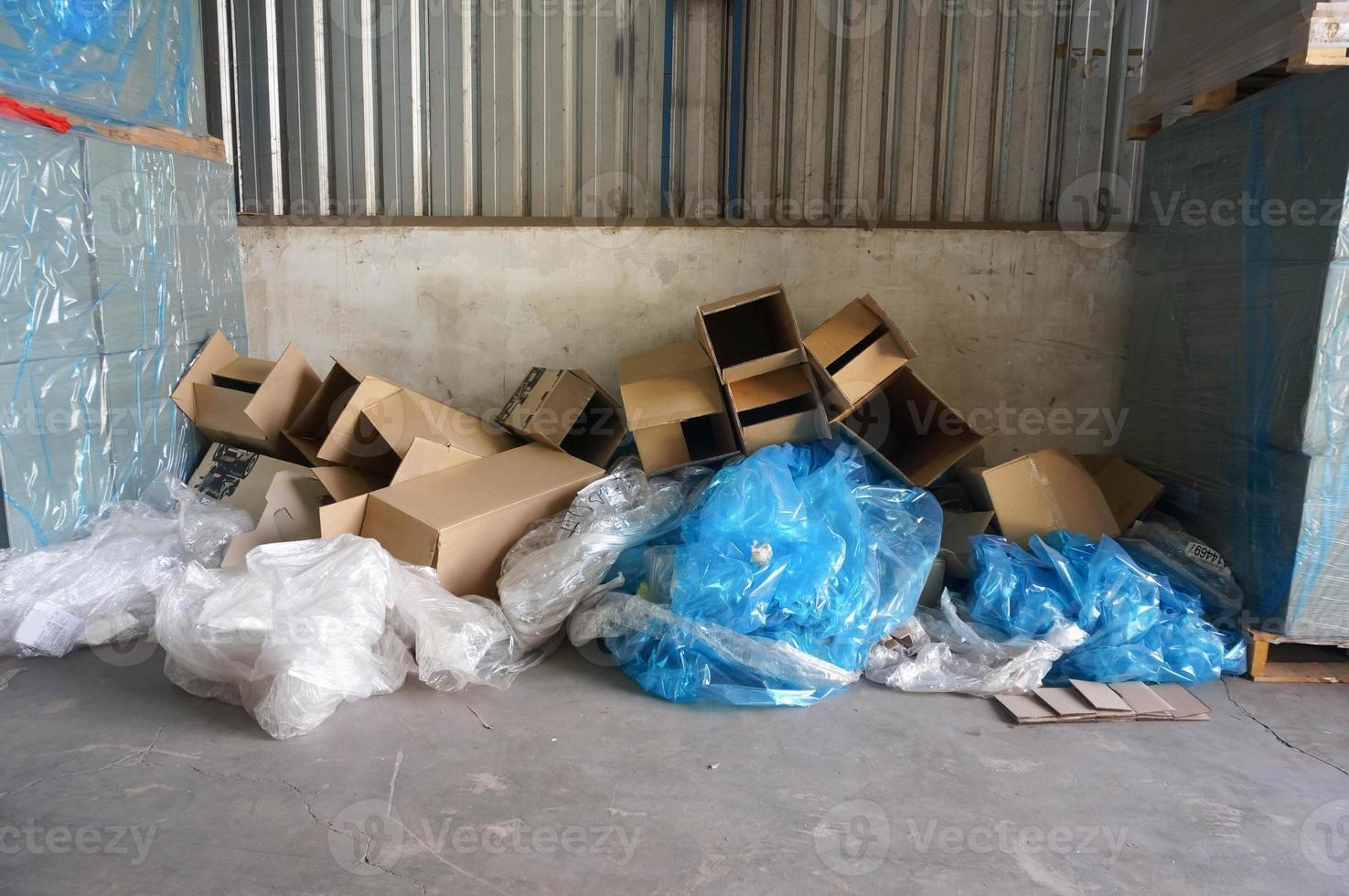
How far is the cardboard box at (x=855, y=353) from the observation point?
8.61 feet

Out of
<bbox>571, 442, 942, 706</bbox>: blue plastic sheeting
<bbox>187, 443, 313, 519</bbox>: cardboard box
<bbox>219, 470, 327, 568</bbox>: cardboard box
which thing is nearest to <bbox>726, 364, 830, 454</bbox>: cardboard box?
<bbox>571, 442, 942, 706</bbox>: blue plastic sheeting

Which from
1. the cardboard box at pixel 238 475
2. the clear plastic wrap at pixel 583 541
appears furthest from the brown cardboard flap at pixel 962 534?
the cardboard box at pixel 238 475

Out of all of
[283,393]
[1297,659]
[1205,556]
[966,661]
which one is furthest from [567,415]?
[1297,659]

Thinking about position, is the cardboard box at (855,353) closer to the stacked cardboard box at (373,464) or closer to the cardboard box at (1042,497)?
the cardboard box at (1042,497)

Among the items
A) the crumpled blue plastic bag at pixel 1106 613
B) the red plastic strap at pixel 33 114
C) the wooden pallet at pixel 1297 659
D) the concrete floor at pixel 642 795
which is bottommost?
the concrete floor at pixel 642 795

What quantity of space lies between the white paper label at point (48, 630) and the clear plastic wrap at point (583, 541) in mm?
1156

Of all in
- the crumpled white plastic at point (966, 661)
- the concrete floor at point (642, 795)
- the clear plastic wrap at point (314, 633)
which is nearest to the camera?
the concrete floor at point (642, 795)

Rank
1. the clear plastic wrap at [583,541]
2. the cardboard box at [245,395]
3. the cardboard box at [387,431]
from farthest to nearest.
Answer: the cardboard box at [245,395], the cardboard box at [387,431], the clear plastic wrap at [583,541]

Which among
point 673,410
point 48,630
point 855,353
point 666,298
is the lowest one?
point 48,630

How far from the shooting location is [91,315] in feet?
8.84

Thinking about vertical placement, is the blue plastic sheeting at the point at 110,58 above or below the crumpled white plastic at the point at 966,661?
above

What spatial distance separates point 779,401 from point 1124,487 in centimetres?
124

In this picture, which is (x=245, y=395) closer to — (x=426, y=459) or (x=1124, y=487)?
(x=426, y=459)

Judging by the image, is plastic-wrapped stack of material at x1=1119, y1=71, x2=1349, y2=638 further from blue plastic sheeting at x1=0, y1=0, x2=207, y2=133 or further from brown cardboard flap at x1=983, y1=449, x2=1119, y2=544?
blue plastic sheeting at x1=0, y1=0, x2=207, y2=133
